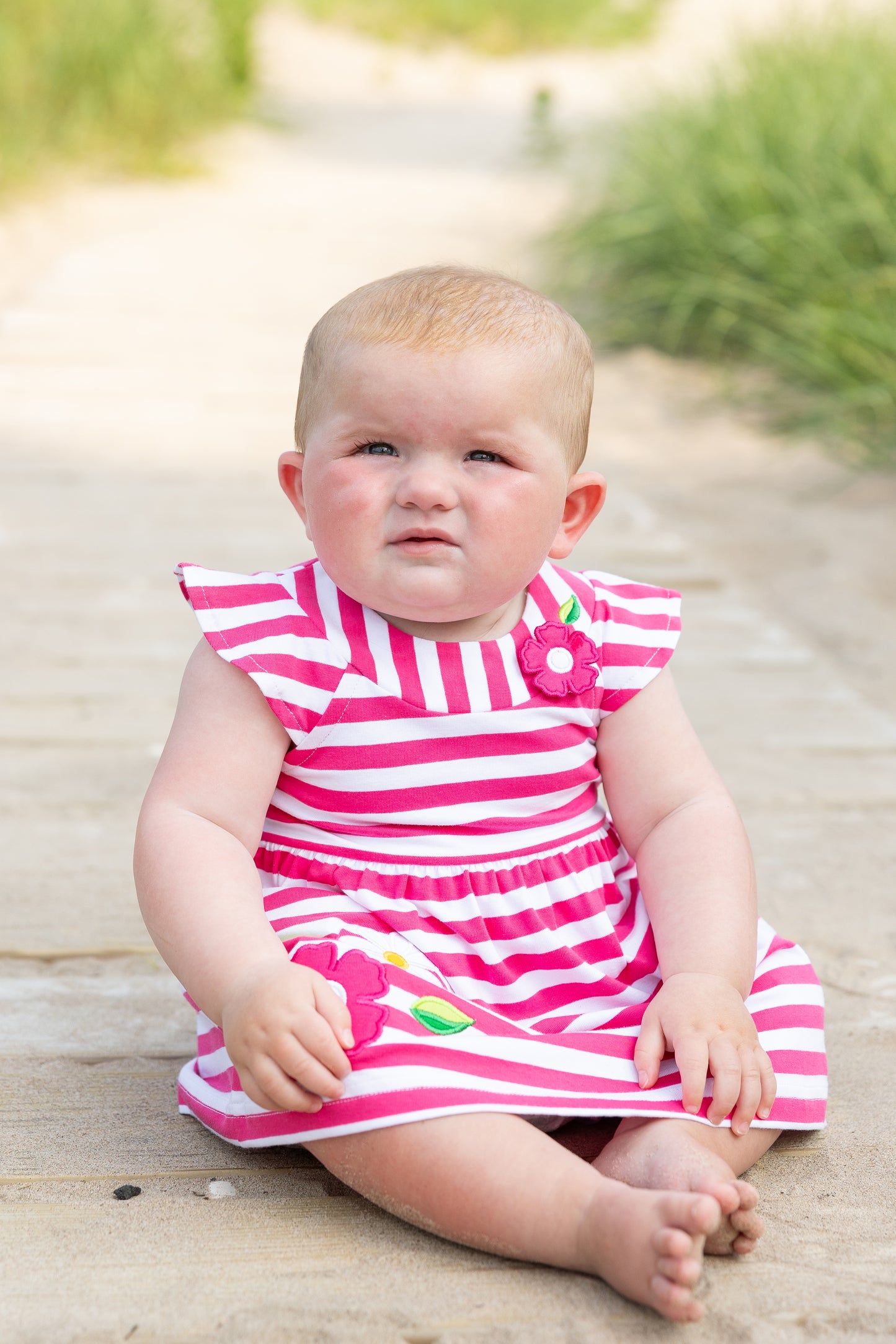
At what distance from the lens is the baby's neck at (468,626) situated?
1448 mm

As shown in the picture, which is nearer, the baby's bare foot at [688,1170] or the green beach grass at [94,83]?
the baby's bare foot at [688,1170]

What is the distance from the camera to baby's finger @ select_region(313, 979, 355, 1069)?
120 centimetres

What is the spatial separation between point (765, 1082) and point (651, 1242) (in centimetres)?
25

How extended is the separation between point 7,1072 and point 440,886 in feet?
1.62

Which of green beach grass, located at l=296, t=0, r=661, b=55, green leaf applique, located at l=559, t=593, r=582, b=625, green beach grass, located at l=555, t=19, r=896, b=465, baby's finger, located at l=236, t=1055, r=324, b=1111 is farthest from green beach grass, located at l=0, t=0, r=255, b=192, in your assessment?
green beach grass, located at l=296, t=0, r=661, b=55

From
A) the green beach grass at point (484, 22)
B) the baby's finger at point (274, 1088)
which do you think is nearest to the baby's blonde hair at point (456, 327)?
the baby's finger at point (274, 1088)

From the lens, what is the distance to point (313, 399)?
1.40 meters

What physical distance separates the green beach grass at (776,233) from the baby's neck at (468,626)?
2952 millimetres

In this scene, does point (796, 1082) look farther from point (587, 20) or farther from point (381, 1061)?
point (587, 20)

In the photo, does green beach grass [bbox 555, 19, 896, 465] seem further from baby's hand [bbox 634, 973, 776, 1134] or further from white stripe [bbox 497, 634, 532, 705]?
baby's hand [bbox 634, 973, 776, 1134]

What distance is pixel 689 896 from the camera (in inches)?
55.9

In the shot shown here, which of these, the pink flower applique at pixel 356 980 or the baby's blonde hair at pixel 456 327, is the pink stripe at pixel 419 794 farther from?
the baby's blonde hair at pixel 456 327

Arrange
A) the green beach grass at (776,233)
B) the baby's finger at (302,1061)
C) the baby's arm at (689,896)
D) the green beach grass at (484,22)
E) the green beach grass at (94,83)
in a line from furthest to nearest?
the green beach grass at (484,22) < the green beach grass at (94,83) < the green beach grass at (776,233) < the baby's arm at (689,896) < the baby's finger at (302,1061)

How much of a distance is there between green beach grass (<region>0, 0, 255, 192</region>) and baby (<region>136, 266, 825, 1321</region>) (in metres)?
6.61
